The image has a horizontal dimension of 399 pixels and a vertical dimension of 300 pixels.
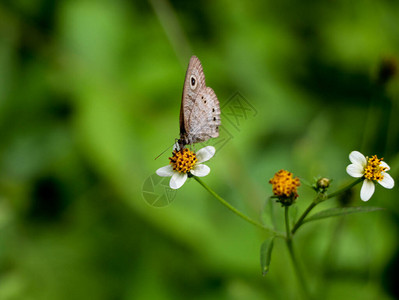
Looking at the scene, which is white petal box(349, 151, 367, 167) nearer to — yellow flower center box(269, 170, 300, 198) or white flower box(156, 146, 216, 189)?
yellow flower center box(269, 170, 300, 198)

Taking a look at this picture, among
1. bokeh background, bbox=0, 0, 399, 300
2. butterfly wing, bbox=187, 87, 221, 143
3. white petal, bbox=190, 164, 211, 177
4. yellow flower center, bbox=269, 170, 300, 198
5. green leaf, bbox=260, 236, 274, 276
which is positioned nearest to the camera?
green leaf, bbox=260, 236, 274, 276

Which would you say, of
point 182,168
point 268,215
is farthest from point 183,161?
point 268,215

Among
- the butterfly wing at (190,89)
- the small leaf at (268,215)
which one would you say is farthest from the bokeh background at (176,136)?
the butterfly wing at (190,89)

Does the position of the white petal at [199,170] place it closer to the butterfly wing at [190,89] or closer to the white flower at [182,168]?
the white flower at [182,168]

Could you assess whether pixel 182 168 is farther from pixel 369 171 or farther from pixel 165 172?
pixel 369 171

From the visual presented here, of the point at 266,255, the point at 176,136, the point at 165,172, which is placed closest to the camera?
the point at 266,255

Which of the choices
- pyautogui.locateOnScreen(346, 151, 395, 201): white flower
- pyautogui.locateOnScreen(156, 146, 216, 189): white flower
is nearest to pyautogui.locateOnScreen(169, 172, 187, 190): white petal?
pyautogui.locateOnScreen(156, 146, 216, 189): white flower
